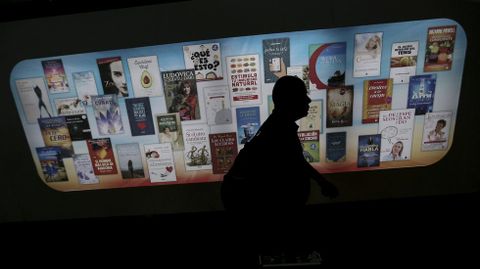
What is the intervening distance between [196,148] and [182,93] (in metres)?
0.57

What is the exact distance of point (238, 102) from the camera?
284cm

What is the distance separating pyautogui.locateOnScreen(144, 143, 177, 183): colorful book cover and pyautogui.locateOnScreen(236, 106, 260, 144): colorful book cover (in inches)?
28.8

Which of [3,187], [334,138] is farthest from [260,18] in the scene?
[3,187]

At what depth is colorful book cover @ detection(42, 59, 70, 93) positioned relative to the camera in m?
2.80

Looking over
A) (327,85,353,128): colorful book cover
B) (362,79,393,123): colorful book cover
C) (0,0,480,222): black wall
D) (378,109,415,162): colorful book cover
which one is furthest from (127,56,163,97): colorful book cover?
(378,109,415,162): colorful book cover

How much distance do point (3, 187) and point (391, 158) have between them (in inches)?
161

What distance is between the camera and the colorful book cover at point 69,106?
290cm

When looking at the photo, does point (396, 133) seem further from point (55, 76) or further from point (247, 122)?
point (55, 76)

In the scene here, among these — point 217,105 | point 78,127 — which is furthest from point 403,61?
point 78,127

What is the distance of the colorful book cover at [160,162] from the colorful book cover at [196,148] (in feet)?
0.54

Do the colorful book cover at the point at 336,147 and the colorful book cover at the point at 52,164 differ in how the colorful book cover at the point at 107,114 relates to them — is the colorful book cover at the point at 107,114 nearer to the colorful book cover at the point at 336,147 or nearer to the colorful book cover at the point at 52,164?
the colorful book cover at the point at 52,164

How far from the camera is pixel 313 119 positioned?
2.87 m

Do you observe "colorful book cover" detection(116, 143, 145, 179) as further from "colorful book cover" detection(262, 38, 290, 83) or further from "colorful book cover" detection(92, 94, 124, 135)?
"colorful book cover" detection(262, 38, 290, 83)

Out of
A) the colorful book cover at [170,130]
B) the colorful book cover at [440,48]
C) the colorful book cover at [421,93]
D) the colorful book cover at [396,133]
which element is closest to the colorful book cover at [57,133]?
the colorful book cover at [170,130]
